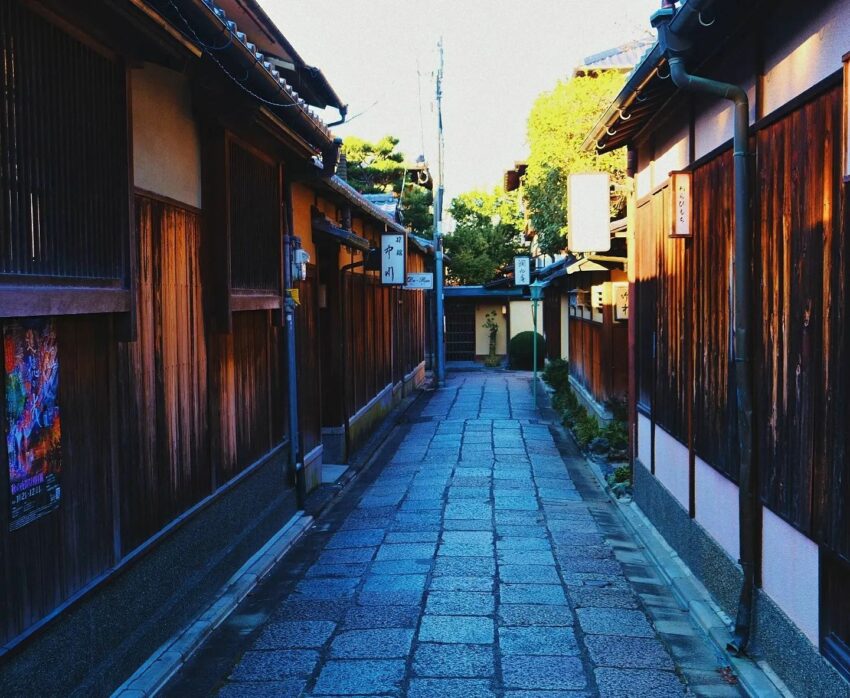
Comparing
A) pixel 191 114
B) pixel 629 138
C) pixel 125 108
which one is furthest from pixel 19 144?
pixel 629 138

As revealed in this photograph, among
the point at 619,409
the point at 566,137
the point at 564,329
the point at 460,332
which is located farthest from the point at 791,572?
the point at 460,332

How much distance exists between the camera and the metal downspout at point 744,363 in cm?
652

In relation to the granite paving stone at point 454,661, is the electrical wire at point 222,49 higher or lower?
higher

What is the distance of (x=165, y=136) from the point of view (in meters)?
7.35

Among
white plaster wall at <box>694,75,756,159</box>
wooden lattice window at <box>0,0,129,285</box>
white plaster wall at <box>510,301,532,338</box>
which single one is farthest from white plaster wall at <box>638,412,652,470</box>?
white plaster wall at <box>510,301,532,338</box>

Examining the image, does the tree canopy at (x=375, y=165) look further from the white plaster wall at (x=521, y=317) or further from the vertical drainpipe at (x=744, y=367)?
the vertical drainpipe at (x=744, y=367)

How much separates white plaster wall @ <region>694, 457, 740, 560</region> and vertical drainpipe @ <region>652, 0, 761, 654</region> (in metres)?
0.54

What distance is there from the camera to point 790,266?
576 centimetres

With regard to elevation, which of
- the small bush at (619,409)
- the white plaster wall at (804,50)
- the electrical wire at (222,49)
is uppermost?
the electrical wire at (222,49)

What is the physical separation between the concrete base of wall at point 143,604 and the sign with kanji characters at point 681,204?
5.38m

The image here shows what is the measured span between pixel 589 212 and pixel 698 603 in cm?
646

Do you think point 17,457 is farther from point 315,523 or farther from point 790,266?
point 315,523

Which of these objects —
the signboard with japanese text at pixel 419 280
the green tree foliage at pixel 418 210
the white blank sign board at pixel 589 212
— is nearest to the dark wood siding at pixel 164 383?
the white blank sign board at pixel 589 212

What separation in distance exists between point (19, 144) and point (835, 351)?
477 centimetres
